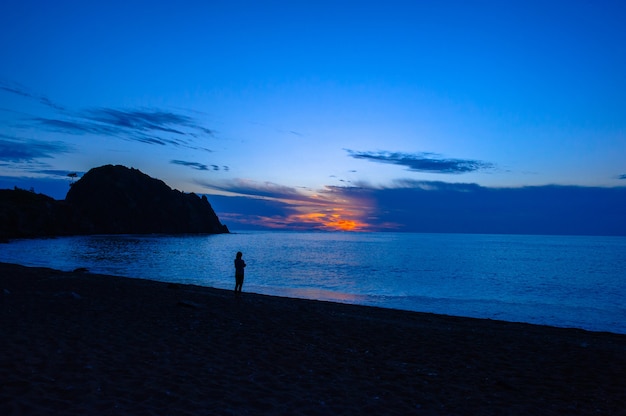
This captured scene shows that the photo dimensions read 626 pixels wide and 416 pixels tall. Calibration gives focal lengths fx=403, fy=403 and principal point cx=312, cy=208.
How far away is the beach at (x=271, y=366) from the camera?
741 cm

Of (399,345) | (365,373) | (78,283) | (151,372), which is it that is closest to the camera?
(151,372)

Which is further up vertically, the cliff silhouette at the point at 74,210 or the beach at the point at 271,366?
the cliff silhouette at the point at 74,210

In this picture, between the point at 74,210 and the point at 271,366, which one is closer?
the point at 271,366

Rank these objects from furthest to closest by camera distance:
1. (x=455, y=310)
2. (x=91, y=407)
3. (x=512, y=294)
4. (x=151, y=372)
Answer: (x=512, y=294)
(x=455, y=310)
(x=151, y=372)
(x=91, y=407)

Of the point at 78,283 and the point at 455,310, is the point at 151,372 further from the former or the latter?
the point at 455,310

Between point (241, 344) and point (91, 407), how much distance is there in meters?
5.64

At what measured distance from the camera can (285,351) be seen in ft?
37.9

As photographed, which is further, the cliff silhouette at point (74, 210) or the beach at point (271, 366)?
the cliff silhouette at point (74, 210)

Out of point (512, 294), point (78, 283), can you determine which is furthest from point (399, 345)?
point (512, 294)

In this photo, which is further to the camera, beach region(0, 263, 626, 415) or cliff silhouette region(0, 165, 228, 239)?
cliff silhouette region(0, 165, 228, 239)

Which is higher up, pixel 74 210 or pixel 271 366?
pixel 74 210

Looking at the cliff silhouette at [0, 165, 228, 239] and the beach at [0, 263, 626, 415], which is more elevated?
the cliff silhouette at [0, 165, 228, 239]

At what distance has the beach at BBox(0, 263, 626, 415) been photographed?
7.41 metres

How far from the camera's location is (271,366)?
993 centimetres
